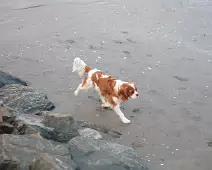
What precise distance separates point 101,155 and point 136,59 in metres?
4.09

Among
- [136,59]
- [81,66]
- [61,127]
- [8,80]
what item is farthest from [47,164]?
[136,59]

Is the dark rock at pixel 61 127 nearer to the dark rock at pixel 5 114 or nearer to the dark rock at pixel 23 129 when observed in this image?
the dark rock at pixel 23 129

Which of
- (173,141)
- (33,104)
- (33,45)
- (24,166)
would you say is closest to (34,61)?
(33,45)

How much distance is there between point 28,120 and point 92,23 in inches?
209

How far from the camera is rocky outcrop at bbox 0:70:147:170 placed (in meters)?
4.52

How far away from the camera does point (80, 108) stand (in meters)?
7.23

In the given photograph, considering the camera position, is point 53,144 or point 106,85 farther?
point 106,85

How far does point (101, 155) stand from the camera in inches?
203

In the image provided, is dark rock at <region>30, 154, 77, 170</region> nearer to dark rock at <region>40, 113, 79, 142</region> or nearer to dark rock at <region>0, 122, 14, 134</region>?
dark rock at <region>0, 122, 14, 134</region>

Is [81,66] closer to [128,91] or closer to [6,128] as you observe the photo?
[128,91]

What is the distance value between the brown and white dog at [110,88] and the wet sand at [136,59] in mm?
230

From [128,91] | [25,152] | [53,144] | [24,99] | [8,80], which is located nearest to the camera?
[25,152]

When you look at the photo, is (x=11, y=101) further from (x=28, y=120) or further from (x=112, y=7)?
(x=112, y=7)

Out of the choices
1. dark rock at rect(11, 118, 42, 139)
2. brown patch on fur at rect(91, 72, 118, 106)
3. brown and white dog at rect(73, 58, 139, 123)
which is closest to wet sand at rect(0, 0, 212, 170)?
brown and white dog at rect(73, 58, 139, 123)
